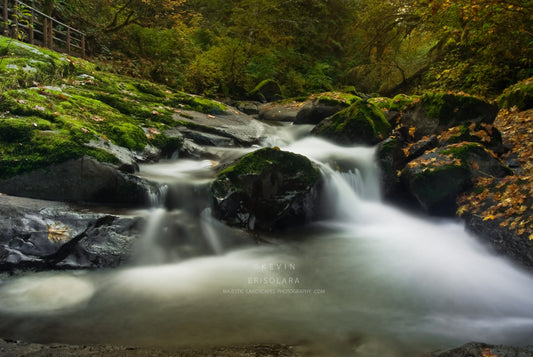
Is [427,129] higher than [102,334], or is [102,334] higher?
[427,129]

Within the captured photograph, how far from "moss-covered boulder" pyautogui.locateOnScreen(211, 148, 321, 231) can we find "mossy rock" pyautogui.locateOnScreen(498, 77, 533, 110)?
618cm

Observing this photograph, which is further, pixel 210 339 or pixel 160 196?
pixel 160 196

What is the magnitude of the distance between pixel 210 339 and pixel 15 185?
3211 mm

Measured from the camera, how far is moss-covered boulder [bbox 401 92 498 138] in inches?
271

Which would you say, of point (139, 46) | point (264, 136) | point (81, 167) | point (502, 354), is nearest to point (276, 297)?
point (502, 354)

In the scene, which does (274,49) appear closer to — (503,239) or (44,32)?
(44,32)

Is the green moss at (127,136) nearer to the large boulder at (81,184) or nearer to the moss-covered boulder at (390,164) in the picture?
the large boulder at (81,184)

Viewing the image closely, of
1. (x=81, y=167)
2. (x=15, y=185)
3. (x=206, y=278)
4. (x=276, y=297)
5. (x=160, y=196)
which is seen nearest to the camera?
(x=276, y=297)

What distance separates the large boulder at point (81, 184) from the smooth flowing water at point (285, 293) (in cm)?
39

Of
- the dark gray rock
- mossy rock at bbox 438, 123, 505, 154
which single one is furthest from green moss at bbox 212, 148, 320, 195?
mossy rock at bbox 438, 123, 505, 154

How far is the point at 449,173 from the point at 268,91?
33.0 feet

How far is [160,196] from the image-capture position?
4.72 meters

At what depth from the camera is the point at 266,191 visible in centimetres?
509

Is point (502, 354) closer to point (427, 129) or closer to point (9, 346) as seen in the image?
point (9, 346)
